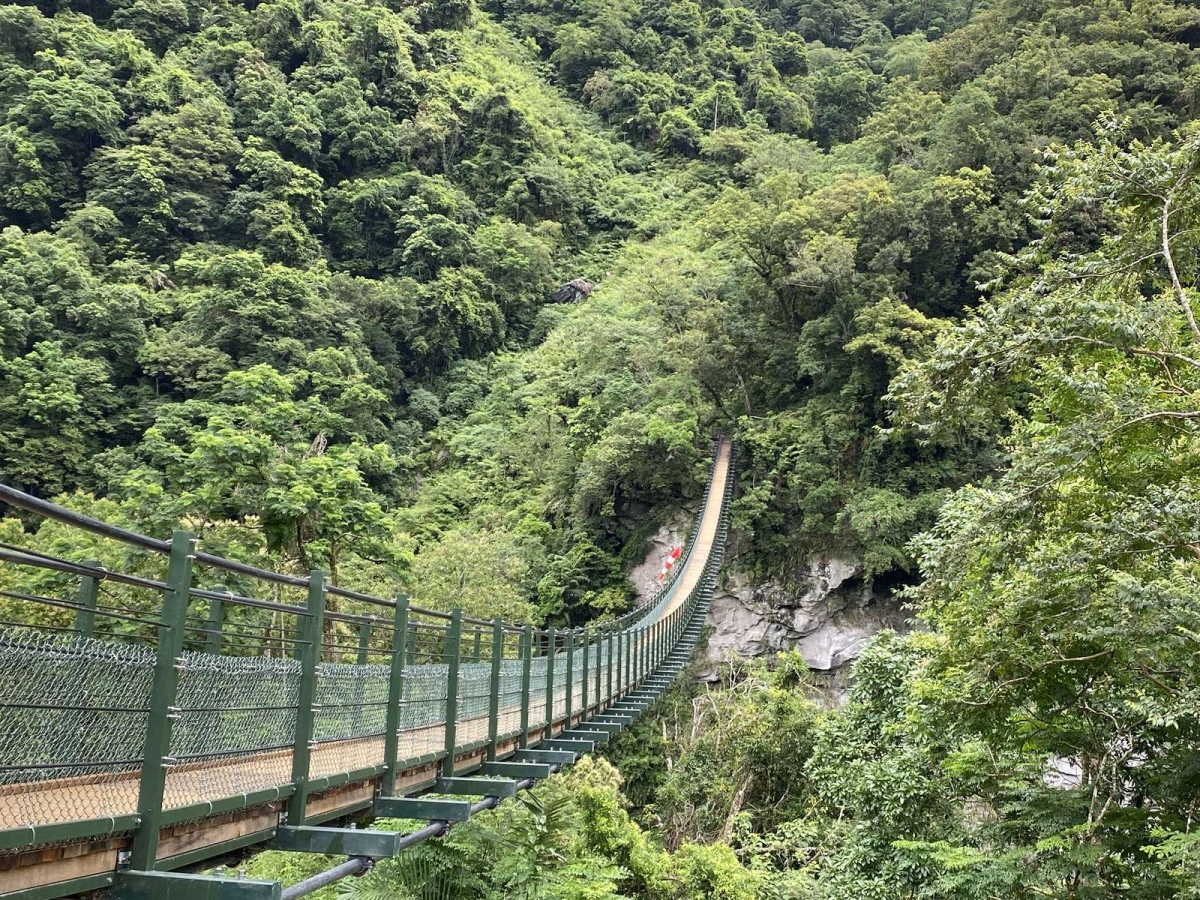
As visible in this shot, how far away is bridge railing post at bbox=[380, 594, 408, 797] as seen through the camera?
3624 mm

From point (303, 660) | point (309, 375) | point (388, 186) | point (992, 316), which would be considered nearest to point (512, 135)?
point (388, 186)

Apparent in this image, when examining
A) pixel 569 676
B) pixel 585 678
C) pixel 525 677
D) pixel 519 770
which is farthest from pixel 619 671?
pixel 519 770

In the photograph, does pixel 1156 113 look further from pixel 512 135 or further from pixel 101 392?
pixel 101 392

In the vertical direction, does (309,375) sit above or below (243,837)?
above

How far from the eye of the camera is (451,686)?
435 centimetres

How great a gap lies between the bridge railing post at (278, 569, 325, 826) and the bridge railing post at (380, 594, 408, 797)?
61cm

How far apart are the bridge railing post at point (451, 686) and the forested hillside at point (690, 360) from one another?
3.10 metres

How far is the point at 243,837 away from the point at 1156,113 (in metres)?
19.9

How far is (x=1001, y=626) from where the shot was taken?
5633 millimetres

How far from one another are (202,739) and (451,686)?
6.54 ft

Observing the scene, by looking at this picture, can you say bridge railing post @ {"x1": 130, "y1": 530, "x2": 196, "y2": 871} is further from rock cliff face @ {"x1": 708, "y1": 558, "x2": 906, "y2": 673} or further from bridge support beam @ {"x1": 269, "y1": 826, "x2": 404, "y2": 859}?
rock cliff face @ {"x1": 708, "y1": 558, "x2": 906, "y2": 673}

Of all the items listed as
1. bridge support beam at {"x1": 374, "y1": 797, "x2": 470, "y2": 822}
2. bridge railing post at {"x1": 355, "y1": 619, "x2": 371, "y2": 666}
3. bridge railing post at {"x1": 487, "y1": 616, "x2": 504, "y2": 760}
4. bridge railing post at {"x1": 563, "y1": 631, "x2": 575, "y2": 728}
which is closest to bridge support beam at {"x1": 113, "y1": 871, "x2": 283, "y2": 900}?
bridge railing post at {"x1": 355, "y1": 619, "x2": 371, "y2": 666}

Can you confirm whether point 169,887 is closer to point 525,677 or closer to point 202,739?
point 202,739

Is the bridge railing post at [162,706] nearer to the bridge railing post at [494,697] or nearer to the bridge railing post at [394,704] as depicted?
the bridge railing post at [394,704]
